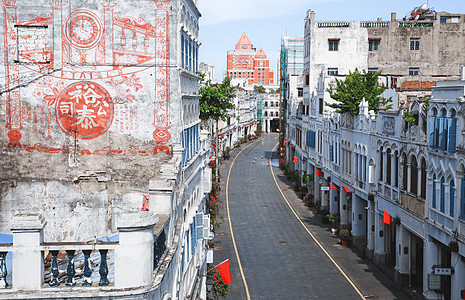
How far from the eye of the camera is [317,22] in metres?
68.5

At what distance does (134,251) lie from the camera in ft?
31.2

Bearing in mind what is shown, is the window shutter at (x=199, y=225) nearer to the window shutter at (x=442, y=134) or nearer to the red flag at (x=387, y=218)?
the window shutter at (x=442, y=134)

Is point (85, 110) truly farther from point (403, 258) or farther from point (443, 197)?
point (403, 258)

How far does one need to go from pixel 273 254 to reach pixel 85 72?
26075 mm

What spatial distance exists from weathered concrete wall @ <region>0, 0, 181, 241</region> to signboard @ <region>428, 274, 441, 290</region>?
1621 centimetres

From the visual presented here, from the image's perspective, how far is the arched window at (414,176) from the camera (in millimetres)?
31938

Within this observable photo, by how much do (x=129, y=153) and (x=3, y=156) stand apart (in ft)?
12.8

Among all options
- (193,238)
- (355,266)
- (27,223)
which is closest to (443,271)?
(355,266)

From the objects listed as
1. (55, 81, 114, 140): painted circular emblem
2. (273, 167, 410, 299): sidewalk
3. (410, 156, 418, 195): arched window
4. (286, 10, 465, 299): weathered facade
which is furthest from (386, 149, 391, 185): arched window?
(55, 81, 114, 140): painted circular emblem

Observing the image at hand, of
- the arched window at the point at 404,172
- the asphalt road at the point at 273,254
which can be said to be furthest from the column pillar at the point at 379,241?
the arched window at the point at 404,172

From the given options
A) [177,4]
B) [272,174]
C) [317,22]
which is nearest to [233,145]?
[272,174]

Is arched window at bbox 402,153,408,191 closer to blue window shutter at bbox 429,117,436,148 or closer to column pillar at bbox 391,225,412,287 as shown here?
column pillar at bbox 391,225,412,287

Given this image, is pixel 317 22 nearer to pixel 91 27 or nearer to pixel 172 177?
pixel 91 27

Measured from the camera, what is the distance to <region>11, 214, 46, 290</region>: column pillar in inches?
371
